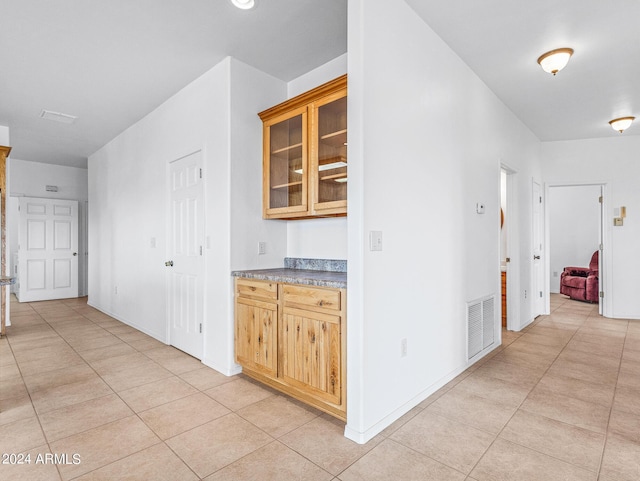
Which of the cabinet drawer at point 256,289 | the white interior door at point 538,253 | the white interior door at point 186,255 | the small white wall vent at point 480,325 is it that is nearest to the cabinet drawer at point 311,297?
the cabinet drawer at point 256,289

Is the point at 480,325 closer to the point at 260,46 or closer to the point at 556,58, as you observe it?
the point at 556,58

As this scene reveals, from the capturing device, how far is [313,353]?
7.63ft

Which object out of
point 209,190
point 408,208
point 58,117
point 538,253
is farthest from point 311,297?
point 538,253

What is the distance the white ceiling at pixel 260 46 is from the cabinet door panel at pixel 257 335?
2.08m

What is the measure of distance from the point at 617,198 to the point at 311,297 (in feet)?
18.1

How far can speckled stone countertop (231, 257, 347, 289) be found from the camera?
2.28 metres

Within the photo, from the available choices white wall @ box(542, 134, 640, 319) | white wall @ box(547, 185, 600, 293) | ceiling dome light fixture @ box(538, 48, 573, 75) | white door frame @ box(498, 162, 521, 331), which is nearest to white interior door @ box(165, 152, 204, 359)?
ceiling dome light fixture @ box(538, 48, 573, 75)

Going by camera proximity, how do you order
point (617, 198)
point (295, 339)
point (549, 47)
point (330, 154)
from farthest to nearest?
1. point (617, 198)
2. point (549, 47)
3. point (330, 154)
4. point (295, 339)

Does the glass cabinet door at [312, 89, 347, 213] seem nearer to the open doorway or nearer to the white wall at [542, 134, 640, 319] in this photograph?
the white wall at [542, 134, 640, 319]

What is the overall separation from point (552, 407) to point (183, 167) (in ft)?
12.4

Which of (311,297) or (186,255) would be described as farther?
(186,255)

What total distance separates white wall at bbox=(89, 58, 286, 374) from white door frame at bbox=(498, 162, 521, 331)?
3.00 metres

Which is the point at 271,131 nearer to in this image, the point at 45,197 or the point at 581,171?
the point at 581,171

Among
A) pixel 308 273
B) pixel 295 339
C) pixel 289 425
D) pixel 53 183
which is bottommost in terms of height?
pixel 289 425
